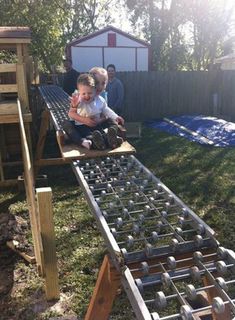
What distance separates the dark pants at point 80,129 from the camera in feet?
15.6

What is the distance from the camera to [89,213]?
5.80 meters

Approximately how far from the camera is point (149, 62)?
63.5 feet

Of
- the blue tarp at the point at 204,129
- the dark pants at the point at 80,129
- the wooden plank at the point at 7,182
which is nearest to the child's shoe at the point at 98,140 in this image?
the dark pants at the point at 80,129

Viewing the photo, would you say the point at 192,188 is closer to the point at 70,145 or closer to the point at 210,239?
the point at 70,145

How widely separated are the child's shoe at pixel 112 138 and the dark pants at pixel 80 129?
0.91 feet

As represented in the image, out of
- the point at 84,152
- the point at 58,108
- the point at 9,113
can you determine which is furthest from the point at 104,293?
the point at 58,108

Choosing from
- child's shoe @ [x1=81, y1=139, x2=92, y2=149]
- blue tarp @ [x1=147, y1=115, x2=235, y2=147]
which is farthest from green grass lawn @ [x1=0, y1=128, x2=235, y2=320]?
child's shoe @ [x1=81, y1=139, x2=92, y2=149]

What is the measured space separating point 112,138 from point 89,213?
5.45ft

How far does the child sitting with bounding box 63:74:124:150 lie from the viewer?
14.9 ft

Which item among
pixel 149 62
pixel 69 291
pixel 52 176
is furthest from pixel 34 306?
pixel 149 62

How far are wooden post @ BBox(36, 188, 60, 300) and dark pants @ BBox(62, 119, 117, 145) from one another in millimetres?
1648

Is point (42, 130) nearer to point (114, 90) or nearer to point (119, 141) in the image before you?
point (119, 141)

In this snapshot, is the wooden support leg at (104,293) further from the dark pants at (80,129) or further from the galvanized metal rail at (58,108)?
the galvanized metal rail at (58,108)

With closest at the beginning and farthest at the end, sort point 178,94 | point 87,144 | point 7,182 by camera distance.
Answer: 1. point 87,144
2. point 7,182
3. point 178,94
